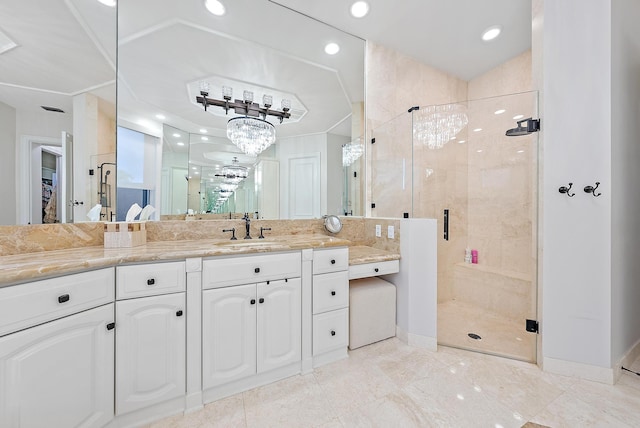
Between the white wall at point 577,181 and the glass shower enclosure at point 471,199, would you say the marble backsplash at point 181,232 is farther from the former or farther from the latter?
the white wall at point 577,181

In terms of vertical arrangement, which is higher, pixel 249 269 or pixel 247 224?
pixel 247 224

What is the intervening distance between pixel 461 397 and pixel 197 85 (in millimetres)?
2859

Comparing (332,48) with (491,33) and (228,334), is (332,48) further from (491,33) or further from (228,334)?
(228,334)

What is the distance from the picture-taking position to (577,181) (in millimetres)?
1580

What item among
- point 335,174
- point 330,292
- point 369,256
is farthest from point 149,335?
point 335,174

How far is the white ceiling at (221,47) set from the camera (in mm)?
1307

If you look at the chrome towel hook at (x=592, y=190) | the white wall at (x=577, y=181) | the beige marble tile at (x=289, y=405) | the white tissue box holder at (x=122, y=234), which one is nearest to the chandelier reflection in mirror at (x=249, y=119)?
the white tissue box holder at (x=122, y=234)

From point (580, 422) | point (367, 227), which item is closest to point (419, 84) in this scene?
point (367, 227)

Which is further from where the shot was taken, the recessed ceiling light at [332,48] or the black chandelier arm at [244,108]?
the recessed ceiling light at [332,48]

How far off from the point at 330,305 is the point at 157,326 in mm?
1060

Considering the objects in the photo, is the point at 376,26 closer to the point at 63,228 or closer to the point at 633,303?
the point at 63,228

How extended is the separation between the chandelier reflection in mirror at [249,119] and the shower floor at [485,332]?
2384 millimetres

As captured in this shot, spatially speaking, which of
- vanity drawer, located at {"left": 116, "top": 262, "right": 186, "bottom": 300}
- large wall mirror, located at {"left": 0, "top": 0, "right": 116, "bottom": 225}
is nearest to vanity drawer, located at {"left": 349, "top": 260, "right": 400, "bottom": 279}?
vanity drawer, located at {"left": 116, "top": 262, "right": 186, "bottom": 300}

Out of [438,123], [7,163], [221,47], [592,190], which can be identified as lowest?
[592,190]
